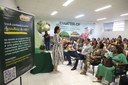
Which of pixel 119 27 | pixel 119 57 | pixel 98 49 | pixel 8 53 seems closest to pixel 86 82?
pixel 119 57

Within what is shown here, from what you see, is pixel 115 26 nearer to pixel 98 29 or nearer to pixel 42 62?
pixel 98 29

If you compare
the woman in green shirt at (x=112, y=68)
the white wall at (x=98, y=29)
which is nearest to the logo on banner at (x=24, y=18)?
the woman in green shirt at (x=112, y=68)

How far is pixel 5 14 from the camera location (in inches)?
56.6

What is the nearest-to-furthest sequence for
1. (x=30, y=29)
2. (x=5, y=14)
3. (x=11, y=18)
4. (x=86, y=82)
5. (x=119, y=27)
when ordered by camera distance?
(x=5, y=14) < (x=11, y=18) < (x=30, y=29) < (x=86, y=82) < (x=119, y=27)

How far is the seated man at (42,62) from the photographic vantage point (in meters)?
3.71

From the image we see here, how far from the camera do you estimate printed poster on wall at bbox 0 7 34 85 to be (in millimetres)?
1420

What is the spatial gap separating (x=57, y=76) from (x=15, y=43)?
2227mm

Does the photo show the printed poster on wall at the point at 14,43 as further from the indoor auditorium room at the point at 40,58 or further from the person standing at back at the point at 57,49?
the person standing at back at the point at 57,49

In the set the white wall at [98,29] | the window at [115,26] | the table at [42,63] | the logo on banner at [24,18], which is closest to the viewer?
the logo on banner at [24,18]

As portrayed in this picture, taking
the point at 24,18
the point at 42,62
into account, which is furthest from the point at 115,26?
the point at 24,18

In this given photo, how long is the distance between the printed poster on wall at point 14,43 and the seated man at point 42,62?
160 centimetres

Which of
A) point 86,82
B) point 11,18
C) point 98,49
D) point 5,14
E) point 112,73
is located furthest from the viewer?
point 98,49

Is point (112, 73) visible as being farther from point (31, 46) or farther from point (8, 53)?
point (8, 53)

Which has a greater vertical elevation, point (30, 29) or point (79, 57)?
point (30, 29)
